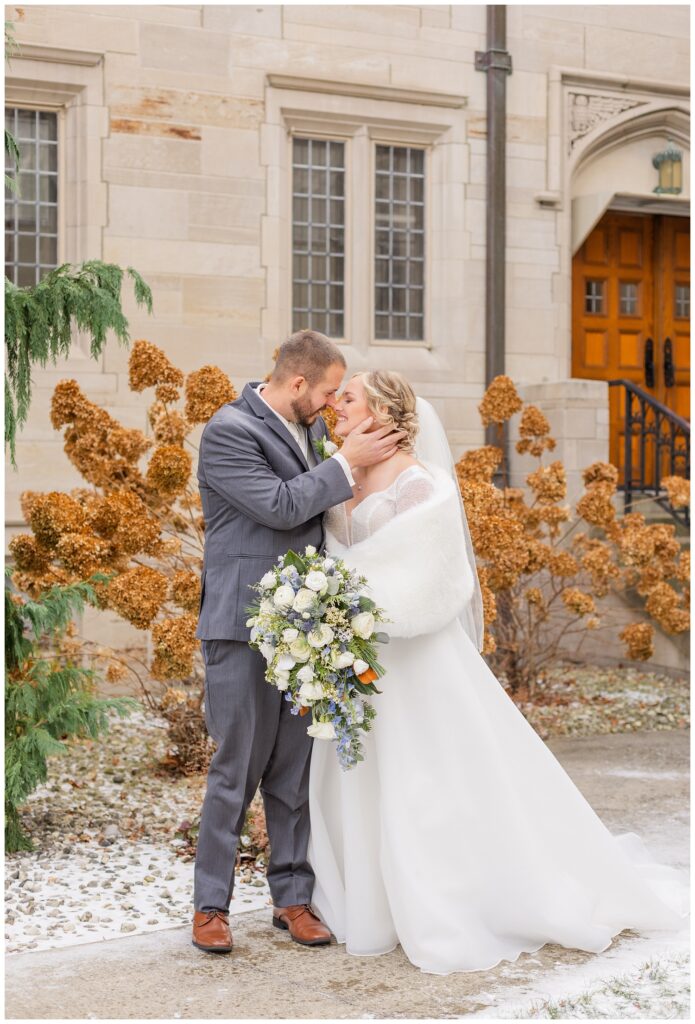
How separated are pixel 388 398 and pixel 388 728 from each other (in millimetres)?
1107

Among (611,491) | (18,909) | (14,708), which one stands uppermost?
(611,491)

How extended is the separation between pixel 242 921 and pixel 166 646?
5.11ft

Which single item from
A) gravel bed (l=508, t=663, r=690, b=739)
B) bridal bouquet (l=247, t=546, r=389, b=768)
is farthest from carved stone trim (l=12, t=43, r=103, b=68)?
bridal bouquet (l=247, t=546, r=389, b=768)

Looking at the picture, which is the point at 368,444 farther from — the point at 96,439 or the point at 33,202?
the point at 33,202

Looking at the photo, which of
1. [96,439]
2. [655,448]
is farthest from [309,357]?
[655,448]

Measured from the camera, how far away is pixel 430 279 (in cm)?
1029

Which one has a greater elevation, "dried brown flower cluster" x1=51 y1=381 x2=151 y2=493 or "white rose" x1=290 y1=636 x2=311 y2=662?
"dried brown flower cluster" x1=51 y1=381 x2=151 y2=493

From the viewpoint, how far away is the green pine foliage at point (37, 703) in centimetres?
507

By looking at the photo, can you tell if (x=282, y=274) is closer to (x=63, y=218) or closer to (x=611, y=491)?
(x=63, y=218)

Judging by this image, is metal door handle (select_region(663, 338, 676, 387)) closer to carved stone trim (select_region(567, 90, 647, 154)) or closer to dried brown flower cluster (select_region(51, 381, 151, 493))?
carved stone trim (select_region(567, 90, 647, 154))

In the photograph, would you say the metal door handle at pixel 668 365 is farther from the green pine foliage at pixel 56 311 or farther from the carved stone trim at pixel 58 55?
the green pine foliage at pixel 56 311

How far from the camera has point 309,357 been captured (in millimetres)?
4141

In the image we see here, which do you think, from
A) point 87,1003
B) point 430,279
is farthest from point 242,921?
point 430,279

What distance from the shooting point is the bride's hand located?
4.10 meters
